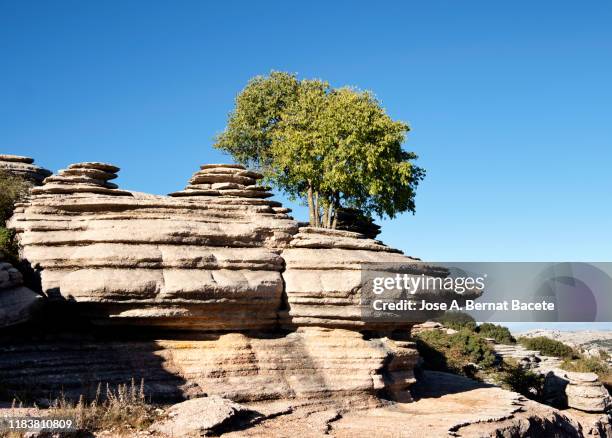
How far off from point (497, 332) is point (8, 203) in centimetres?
5096

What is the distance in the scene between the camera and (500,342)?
58531 mm

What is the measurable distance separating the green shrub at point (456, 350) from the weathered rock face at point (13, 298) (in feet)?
80.4

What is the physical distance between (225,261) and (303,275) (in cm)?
254

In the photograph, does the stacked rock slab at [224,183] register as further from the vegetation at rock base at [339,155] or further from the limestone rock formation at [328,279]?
the vegetation at rock base at [339,155]

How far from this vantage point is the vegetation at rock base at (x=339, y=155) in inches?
1166

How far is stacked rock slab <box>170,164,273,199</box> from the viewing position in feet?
68.9

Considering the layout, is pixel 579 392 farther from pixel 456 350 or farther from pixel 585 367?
pixel 456 350

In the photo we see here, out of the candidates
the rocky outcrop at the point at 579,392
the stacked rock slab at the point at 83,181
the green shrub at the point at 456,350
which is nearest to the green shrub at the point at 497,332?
the green shrub at the point at 456,350

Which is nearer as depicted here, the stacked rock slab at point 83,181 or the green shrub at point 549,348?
the stacked rock slab at point 83,181

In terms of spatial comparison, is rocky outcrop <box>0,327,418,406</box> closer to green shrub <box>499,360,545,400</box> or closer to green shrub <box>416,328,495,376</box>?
green shrub <box>499,360,545,400</box>

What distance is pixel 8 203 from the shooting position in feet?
69.1

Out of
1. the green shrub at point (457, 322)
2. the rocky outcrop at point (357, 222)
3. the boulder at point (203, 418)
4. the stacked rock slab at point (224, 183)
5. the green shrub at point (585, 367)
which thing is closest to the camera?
the boulder at point (203, 418)

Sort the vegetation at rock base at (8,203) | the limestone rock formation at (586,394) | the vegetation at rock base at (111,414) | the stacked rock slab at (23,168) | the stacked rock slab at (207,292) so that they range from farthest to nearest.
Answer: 1. the limestone rock formation at (586,394)
2. the stacked rock slab at (23,168)
3. the vegetation at rock base at (8,203)
4. the stacked rock slab at (207,292)
5. the vegetation at rock base at (111,414)

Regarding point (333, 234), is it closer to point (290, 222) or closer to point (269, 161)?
point (290, 222)
